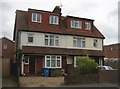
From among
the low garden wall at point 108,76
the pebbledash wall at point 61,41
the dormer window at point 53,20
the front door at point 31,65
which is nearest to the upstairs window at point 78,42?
the pebbledash wall at point 61,41

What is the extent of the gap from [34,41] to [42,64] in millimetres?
3186

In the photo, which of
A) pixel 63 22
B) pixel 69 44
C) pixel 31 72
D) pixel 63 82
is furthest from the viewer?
pixel 63 22

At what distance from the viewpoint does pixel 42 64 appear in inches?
1125

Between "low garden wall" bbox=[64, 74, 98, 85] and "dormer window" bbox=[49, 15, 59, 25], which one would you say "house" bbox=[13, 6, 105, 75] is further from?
"low garden wall" bbox=[64, 74, 98, 85]

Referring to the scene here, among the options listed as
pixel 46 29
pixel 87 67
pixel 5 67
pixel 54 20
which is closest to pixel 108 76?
pixel 87 67

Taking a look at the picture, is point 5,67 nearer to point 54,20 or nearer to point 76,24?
point 54,20

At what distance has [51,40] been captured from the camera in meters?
30.0

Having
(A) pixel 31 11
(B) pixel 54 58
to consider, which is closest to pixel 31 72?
(B) pixel 54 58

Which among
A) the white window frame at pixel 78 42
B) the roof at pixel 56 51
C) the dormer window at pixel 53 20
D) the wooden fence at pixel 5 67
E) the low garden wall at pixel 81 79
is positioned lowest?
the low garden wall at pixel 81 79

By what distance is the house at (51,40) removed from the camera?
1100 inches

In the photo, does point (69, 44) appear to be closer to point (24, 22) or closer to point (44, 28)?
point (44, 28)

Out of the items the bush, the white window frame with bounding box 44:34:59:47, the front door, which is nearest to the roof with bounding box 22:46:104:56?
the white window frame with bounding box 44:34:59:47

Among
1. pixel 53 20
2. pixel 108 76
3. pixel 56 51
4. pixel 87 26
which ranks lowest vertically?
pixel 108 76

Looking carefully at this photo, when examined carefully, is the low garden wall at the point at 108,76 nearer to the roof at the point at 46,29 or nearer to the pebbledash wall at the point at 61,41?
the pebbledash wall at the point at 61,41
